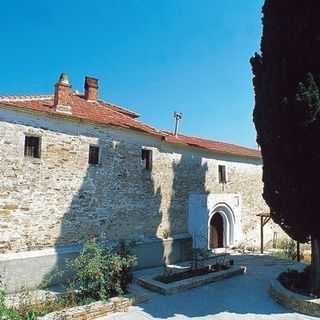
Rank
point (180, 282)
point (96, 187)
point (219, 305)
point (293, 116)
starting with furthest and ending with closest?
point (96, 187), point (180, 282), point (219, 305), point (293, 116)

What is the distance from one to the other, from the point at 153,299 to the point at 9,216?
5.08 meters

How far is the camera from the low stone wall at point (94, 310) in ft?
27.3

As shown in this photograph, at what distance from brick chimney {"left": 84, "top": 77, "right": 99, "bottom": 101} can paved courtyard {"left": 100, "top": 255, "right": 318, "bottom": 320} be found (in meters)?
8.90

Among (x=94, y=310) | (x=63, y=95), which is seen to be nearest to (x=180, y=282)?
(x=94, y=310)

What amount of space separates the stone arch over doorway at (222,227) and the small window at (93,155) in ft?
23.9

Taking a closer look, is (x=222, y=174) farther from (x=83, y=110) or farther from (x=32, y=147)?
(x=32, y=147)

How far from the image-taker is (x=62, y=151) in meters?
12.0

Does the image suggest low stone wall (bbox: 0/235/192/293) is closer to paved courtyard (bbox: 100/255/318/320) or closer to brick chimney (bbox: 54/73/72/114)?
paved courtyard (bbox: 100/255/318/320)

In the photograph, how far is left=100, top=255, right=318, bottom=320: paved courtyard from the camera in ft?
29.9

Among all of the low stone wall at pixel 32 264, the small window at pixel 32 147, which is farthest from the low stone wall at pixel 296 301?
the small window at pixel 32 147

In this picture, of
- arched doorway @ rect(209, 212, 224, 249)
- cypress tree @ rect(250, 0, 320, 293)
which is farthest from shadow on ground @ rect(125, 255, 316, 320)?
arched doorway @ rect(209, 212, 224, 249)

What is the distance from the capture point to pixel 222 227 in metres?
18.1

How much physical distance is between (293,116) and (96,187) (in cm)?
723

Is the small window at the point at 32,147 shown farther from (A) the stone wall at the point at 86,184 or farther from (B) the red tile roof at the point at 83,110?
(B) the red tile roof at the point at 83,110
